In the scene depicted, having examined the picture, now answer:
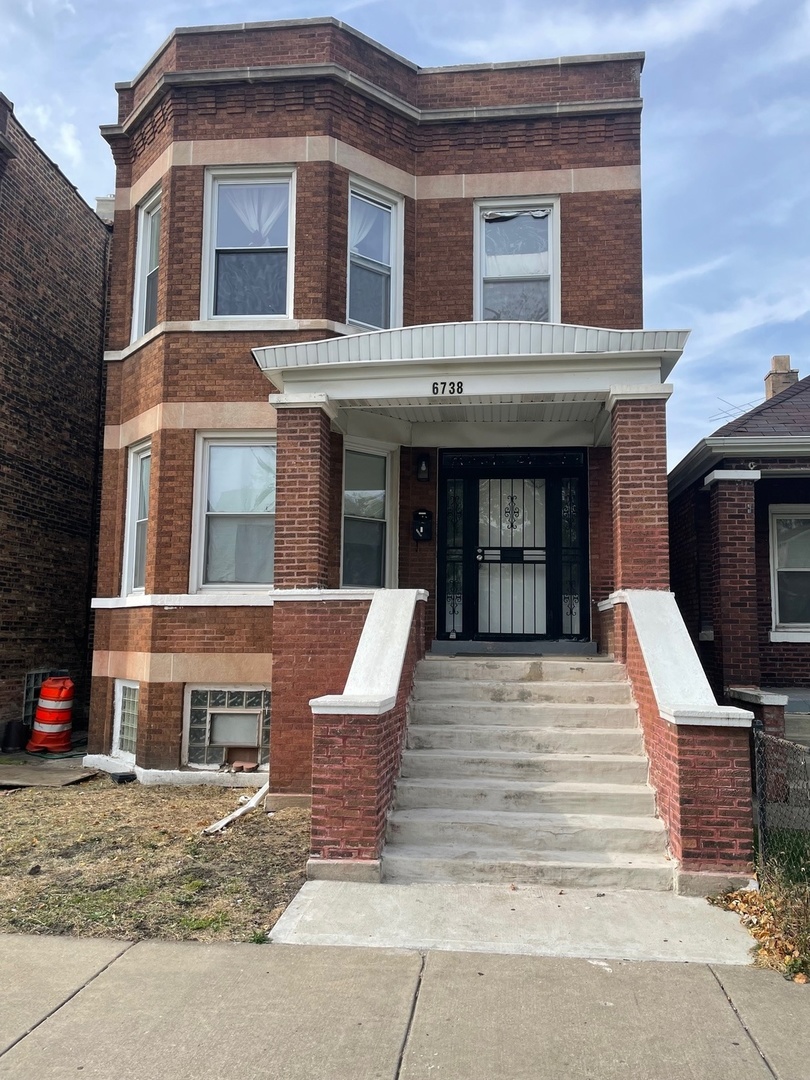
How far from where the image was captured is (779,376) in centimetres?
1627

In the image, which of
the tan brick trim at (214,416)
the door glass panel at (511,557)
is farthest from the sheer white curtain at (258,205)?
the door glass panel at (511,557)

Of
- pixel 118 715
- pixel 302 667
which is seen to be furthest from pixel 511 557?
pixel 118 715

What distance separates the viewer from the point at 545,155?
34.7 feet

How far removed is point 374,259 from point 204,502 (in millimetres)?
3691

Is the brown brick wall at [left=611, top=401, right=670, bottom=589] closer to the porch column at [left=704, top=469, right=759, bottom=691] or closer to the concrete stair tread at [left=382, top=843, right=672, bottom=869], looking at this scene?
the porch column at [left=704, top=469, right=759, bottom=691]

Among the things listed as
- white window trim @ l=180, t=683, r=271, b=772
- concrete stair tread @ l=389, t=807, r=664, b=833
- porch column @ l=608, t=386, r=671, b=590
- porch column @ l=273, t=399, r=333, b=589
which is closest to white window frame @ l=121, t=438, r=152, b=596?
white window trim @ l=180, t=683, r=271, b=772

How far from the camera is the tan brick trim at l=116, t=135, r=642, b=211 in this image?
391 inches

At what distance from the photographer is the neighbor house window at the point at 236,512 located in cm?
959

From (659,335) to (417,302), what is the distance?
3.95m

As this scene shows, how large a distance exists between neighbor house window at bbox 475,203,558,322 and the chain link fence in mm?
5666

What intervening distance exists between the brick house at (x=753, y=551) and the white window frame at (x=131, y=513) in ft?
22.3

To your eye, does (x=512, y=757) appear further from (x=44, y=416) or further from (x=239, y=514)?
(x=44, y=416)

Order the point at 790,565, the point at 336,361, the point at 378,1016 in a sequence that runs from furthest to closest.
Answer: the point at 790,565 → the point at 336,361 → the point at 378,1016

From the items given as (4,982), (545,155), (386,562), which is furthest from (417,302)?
(4,982)
